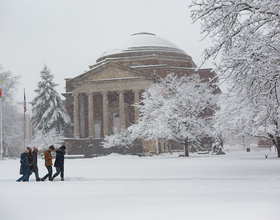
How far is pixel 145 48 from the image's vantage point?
2453 inches

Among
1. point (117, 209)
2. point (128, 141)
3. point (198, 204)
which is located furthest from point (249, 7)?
point (128, 141)

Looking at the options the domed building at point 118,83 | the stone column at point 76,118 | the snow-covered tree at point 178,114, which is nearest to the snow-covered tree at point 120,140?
the domed building at point 118,83

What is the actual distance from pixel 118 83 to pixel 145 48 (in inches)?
439

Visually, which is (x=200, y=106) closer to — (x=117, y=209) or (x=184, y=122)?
(x=184, y=122)

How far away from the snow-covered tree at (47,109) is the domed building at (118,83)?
7.40 feet

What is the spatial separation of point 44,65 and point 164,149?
2161cm

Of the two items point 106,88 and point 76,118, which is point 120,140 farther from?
point 76,118

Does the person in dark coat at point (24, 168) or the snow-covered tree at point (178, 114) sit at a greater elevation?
the snow-covered tree at point (178, 114)

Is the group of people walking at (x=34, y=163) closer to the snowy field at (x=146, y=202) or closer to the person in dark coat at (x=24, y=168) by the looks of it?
the person in dark coat at (x=24, y=168)

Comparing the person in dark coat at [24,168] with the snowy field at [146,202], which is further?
the person in dark coat at [24,168]

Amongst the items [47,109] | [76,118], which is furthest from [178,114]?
[47,109]

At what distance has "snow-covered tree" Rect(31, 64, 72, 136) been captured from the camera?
179 ft

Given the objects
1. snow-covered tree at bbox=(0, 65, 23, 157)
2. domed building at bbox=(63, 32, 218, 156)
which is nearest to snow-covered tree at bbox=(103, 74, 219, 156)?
domed building at bbox=(63, 32, 218, 156)

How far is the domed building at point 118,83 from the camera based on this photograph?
53.2 meters
